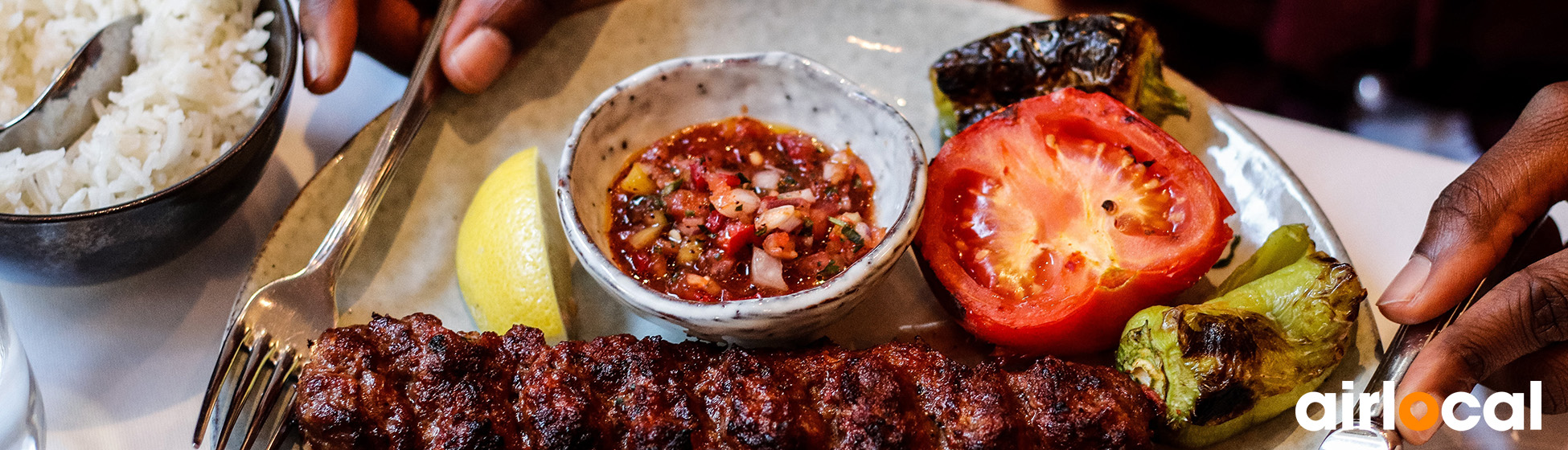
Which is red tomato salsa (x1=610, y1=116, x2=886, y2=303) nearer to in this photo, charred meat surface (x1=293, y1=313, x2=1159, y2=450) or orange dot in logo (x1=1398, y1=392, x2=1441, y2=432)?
charred meat surface (x1=293, y1=313, x2=1159, y2=450)

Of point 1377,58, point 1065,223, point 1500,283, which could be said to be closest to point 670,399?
point 1065,223

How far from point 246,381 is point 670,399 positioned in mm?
1341

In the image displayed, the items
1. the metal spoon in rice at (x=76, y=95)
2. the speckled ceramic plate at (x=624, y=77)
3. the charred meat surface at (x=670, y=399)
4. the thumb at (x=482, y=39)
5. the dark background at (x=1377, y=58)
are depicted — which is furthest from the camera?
the dark background at (x=1377, y=58)

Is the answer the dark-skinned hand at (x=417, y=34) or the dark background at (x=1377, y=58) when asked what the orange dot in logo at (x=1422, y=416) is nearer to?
the dark background at (x=1377, y=58)

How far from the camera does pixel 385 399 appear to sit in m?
2.51

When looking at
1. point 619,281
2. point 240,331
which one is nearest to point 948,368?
point 619,281

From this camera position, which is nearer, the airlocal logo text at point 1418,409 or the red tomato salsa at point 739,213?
the airlocal logo text at point 1418,409

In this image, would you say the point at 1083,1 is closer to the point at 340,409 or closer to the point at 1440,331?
the point at 1440,331

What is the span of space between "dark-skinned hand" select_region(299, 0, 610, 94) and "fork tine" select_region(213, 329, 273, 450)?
1.08 meters

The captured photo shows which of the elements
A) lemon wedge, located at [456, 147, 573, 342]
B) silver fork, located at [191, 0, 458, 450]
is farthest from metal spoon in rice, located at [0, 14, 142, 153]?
lemon wedge, located at [456, 147, 573, 342]

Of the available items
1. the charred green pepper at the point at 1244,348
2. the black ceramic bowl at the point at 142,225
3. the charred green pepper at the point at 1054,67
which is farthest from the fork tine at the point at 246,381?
the charred green pepper at the point at 1244,348

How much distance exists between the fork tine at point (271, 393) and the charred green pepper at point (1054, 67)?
2.52 metres

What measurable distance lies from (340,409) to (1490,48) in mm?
5144

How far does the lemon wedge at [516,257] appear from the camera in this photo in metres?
3.04
